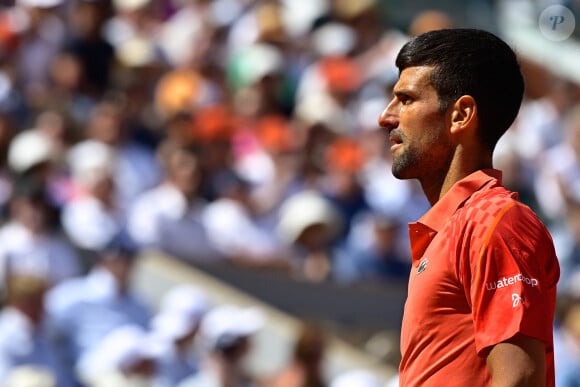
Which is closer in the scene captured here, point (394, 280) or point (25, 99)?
point (394, 280)

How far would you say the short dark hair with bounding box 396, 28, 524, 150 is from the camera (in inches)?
122

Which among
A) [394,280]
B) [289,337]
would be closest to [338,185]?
[394,280]

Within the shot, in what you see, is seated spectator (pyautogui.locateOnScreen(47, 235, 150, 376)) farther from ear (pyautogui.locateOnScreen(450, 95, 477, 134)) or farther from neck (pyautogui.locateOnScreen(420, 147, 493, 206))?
ear (pyautogui.locateOnScreen(450, 95, 477, 134))

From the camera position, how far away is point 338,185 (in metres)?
9.69

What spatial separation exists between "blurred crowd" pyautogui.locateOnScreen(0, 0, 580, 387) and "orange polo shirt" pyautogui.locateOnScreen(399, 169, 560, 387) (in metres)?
4.55

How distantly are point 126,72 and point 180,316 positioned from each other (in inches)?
111

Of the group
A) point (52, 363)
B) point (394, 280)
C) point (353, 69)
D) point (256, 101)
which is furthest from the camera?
point (353, 69)

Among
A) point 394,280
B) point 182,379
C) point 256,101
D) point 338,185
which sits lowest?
point 182,379

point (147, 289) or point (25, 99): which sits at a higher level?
point (25, 99)

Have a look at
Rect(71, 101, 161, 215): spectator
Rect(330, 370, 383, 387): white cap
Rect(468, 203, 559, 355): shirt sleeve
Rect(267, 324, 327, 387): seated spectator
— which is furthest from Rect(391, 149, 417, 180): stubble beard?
Rect(71, 101, 161, 215): spectator

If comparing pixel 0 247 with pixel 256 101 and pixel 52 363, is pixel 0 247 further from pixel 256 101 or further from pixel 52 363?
pixel 256 101

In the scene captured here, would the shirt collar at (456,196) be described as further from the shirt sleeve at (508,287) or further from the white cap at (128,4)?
the white cap at (128,4)

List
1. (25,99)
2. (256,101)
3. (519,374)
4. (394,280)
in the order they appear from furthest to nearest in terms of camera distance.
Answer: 1. (256,101)
2. (25,99)
3. (394,280)
4. (519,374)

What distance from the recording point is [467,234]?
2957mm
